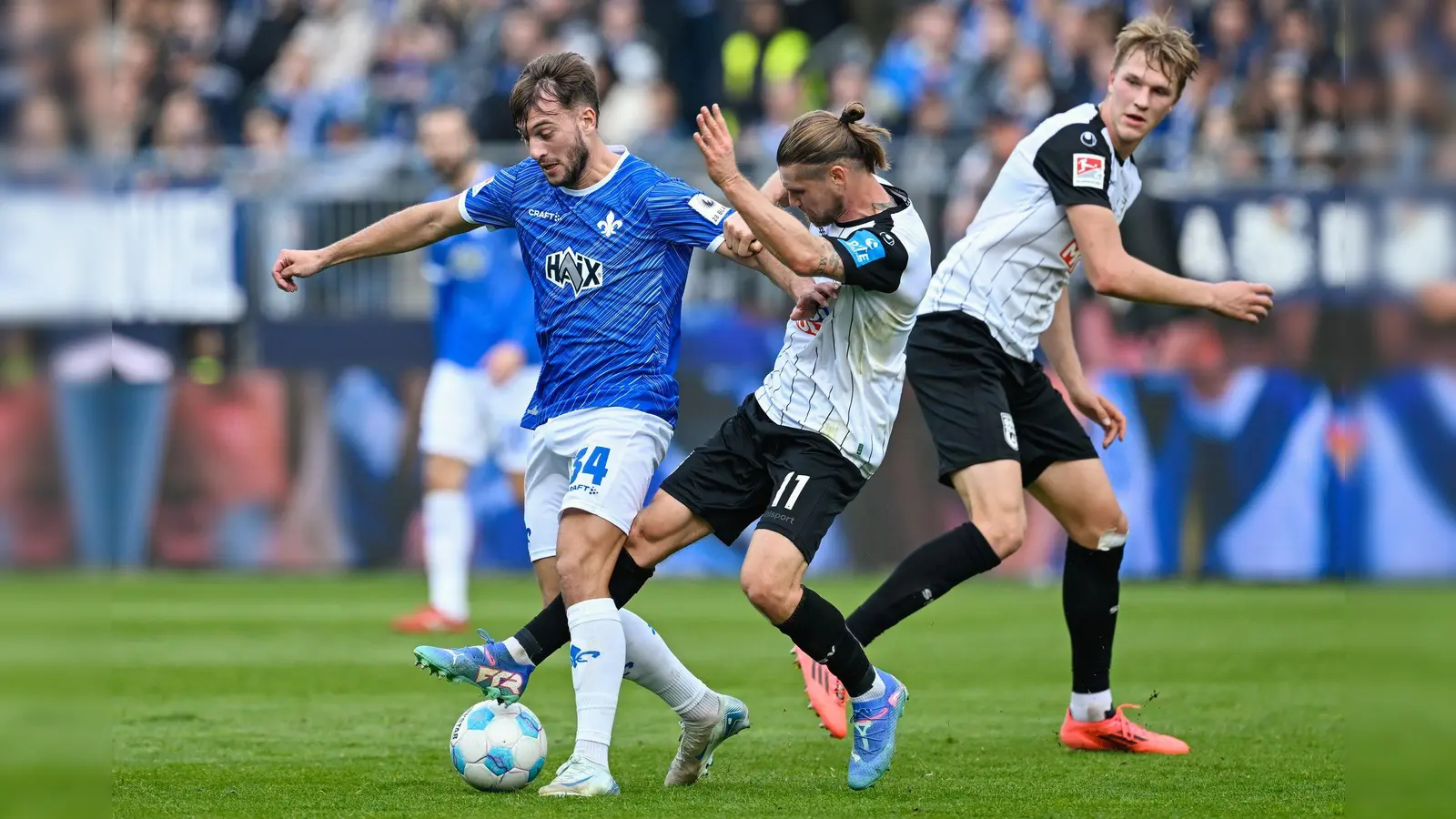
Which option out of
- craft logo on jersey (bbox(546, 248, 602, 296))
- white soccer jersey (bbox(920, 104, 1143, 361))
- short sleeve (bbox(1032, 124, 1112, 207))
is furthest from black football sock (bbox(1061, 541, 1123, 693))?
craft logo on jersey (bbox(546, 248, 602, 296))

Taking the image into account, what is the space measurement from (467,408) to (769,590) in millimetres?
5439

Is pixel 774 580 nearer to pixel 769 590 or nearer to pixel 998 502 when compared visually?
pixel 769 590

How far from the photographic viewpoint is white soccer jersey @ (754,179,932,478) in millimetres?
6383

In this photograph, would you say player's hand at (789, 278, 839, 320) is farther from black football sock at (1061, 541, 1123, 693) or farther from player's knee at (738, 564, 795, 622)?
black football sock at (1061, 541, 1123, 693)

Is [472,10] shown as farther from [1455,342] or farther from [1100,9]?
[1455,342]

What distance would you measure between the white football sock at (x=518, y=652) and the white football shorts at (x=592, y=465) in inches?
15.5

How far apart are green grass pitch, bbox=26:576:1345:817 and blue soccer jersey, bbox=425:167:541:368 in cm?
173

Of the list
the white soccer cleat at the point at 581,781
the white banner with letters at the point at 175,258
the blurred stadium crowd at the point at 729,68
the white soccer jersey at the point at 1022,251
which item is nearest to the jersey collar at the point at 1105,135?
the white soccer jersey at the point at 1022,251

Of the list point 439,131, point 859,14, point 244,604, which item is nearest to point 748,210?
point 439,131

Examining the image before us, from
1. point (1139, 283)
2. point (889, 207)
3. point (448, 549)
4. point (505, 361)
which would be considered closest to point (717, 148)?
point (889, 207)

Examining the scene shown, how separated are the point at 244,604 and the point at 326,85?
814cm

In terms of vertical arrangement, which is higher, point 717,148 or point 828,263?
point 717,148

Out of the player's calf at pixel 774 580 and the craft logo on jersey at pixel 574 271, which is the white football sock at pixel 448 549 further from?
the player's calf at pixel 774 580

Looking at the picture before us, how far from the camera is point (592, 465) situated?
6.28 metres
